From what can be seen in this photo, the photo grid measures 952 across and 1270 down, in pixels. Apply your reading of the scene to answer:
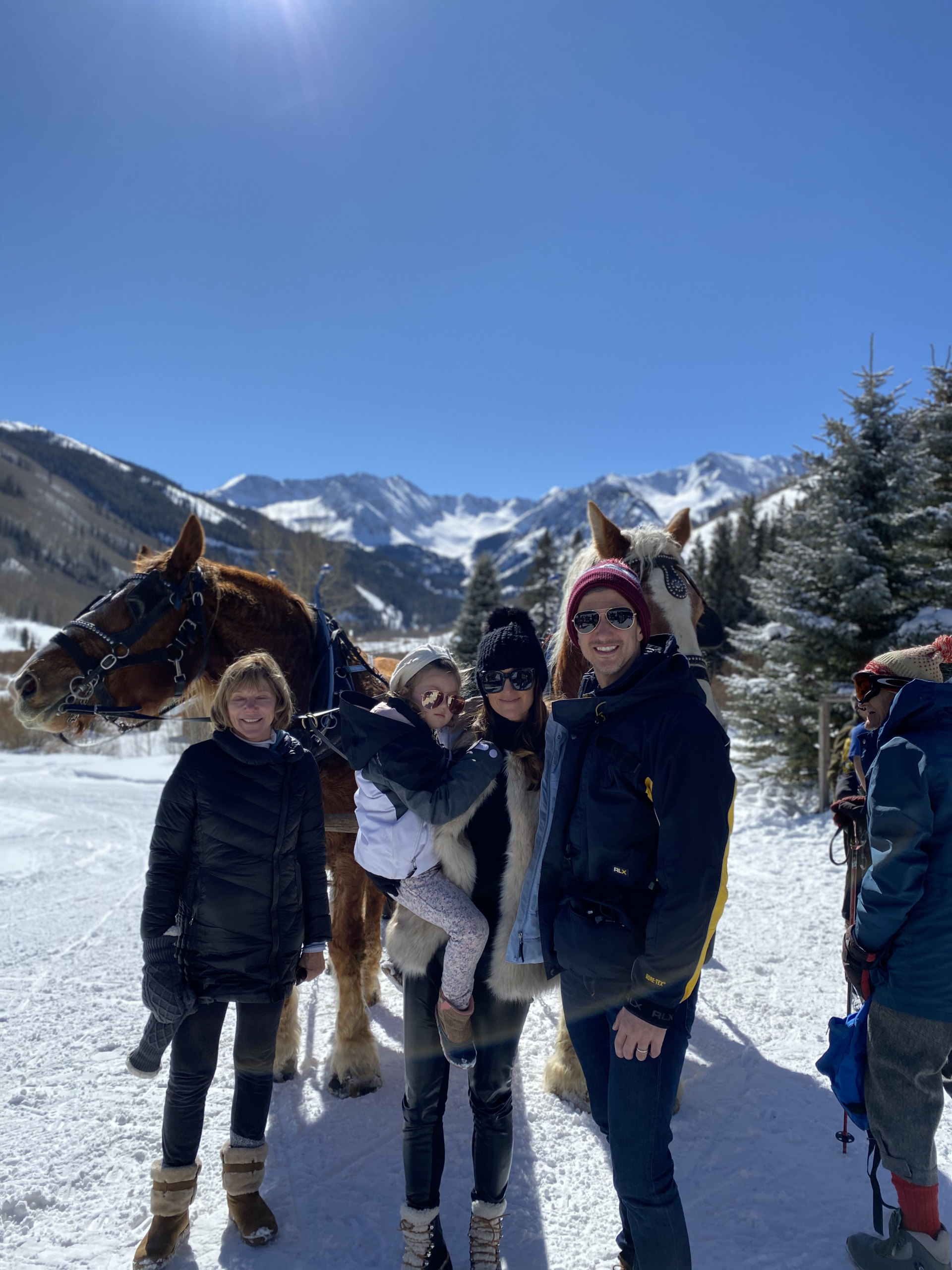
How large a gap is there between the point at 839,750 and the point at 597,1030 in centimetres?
759

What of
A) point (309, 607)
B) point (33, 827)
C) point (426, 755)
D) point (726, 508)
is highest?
point (726, 508)

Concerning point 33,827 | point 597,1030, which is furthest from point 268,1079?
point 33,827

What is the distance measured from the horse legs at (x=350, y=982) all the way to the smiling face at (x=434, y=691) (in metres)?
1.40

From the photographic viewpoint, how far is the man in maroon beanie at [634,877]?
5.28 ft

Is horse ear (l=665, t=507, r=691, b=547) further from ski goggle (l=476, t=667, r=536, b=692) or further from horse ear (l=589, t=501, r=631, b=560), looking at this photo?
ski goggle (l=476, t=667, r=536, b=692)

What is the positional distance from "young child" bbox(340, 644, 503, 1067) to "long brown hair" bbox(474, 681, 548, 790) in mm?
95

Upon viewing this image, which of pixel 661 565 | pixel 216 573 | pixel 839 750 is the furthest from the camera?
pixel 839 750

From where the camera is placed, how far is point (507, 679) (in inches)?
83.0

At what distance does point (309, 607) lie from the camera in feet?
11.1

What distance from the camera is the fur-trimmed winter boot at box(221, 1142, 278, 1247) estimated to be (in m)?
2.25

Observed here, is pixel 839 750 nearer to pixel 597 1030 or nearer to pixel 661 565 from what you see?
pixel 661 565

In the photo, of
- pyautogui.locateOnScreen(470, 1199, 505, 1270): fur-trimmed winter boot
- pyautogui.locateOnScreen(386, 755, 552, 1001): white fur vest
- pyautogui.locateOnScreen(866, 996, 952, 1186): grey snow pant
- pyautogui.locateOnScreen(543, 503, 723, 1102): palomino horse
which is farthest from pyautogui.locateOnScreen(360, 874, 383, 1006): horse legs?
pyautogui.locateOnScreen(866, 996, 952, 1186): grey snow pant

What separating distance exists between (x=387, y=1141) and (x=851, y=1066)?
76.0 inches

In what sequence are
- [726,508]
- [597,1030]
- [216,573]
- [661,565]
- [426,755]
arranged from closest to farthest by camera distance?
Result: [597,1030], [426,755], [661,565], [216,573], [726,508]
